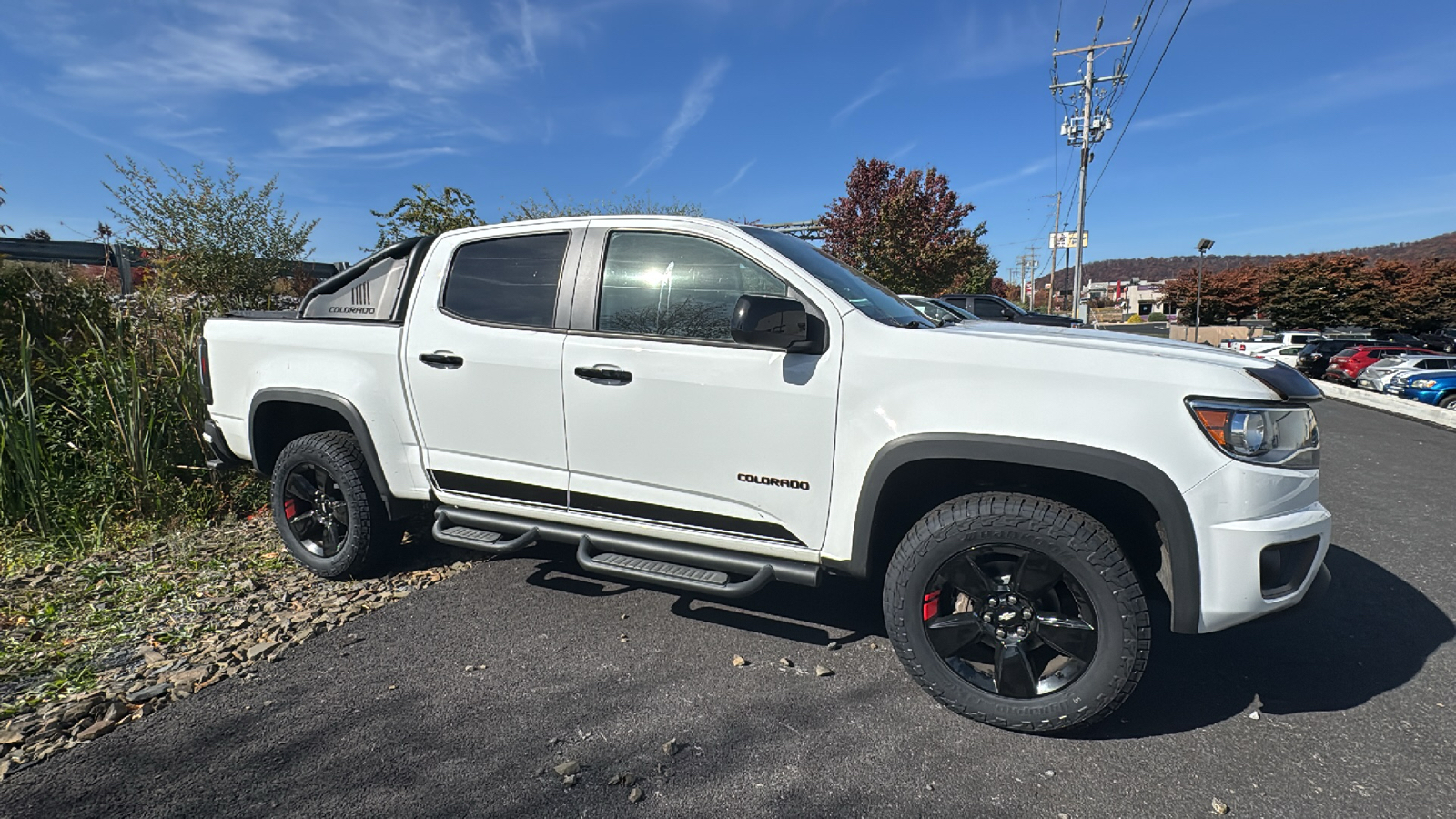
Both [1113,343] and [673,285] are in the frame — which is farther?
[673,285]

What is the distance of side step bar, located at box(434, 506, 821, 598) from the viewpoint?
2844 millimetres

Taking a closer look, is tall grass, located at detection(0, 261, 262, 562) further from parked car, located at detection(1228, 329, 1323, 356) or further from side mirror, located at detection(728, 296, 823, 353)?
parked car, located at detection(1228, 329, 1323, 356)

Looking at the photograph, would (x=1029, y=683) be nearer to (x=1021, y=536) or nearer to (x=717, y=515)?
(x=1021, y=536)

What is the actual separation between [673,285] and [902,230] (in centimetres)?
2388

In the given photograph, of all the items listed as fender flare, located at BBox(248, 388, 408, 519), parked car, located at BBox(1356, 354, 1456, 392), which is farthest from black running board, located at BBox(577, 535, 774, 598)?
parked car, located at BBox(1356, 354, 1456, 392)

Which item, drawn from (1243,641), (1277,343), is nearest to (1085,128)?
(1277,343)

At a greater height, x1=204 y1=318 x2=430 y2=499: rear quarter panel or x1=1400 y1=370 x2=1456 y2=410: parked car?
x1=204 y1=318 x2=430 y2=499: rear quarter panel

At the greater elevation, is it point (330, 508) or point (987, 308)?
point (987, 308)

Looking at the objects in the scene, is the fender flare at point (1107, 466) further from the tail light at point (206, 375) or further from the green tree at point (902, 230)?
the green tree at point (902, 230)

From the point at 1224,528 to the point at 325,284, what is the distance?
432 centimetres

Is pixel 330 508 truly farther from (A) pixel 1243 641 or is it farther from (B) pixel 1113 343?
(A) pixel 1243 641

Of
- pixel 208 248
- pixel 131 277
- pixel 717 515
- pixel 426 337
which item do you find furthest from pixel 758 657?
pixel 208 248

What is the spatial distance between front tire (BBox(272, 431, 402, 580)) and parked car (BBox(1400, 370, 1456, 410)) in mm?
18255

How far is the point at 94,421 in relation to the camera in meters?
4.93
